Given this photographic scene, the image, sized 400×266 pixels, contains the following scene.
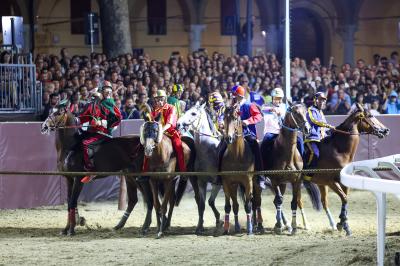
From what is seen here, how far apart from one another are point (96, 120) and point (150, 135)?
1657mm

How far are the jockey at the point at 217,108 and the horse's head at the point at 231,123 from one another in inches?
34.3

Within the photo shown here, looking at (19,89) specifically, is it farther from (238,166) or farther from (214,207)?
(238,166)

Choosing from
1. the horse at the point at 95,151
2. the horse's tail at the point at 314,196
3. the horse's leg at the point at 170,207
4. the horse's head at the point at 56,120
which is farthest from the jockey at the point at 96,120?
the horse's tail at the point at 314,196

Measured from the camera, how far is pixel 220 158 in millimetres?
15578

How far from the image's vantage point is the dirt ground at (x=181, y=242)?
455 inches

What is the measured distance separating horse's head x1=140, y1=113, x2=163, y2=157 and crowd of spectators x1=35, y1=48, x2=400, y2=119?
361 centimetres

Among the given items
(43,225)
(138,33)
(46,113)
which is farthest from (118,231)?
(138,33)

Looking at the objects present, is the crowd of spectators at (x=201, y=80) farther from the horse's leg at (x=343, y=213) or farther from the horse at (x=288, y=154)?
the horse at (x=288, y=154)

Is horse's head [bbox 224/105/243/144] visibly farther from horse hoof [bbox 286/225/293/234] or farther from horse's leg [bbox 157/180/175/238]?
horse hoof [bbox 286/225/293/234]

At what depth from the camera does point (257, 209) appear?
16000mm

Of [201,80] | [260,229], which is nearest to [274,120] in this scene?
[260,229]

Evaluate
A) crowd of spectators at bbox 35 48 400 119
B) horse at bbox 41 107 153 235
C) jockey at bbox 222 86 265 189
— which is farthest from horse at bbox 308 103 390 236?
horse at bbox 41 107 153 235

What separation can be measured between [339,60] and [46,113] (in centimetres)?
2267

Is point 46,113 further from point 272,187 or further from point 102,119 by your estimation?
point 272,187
